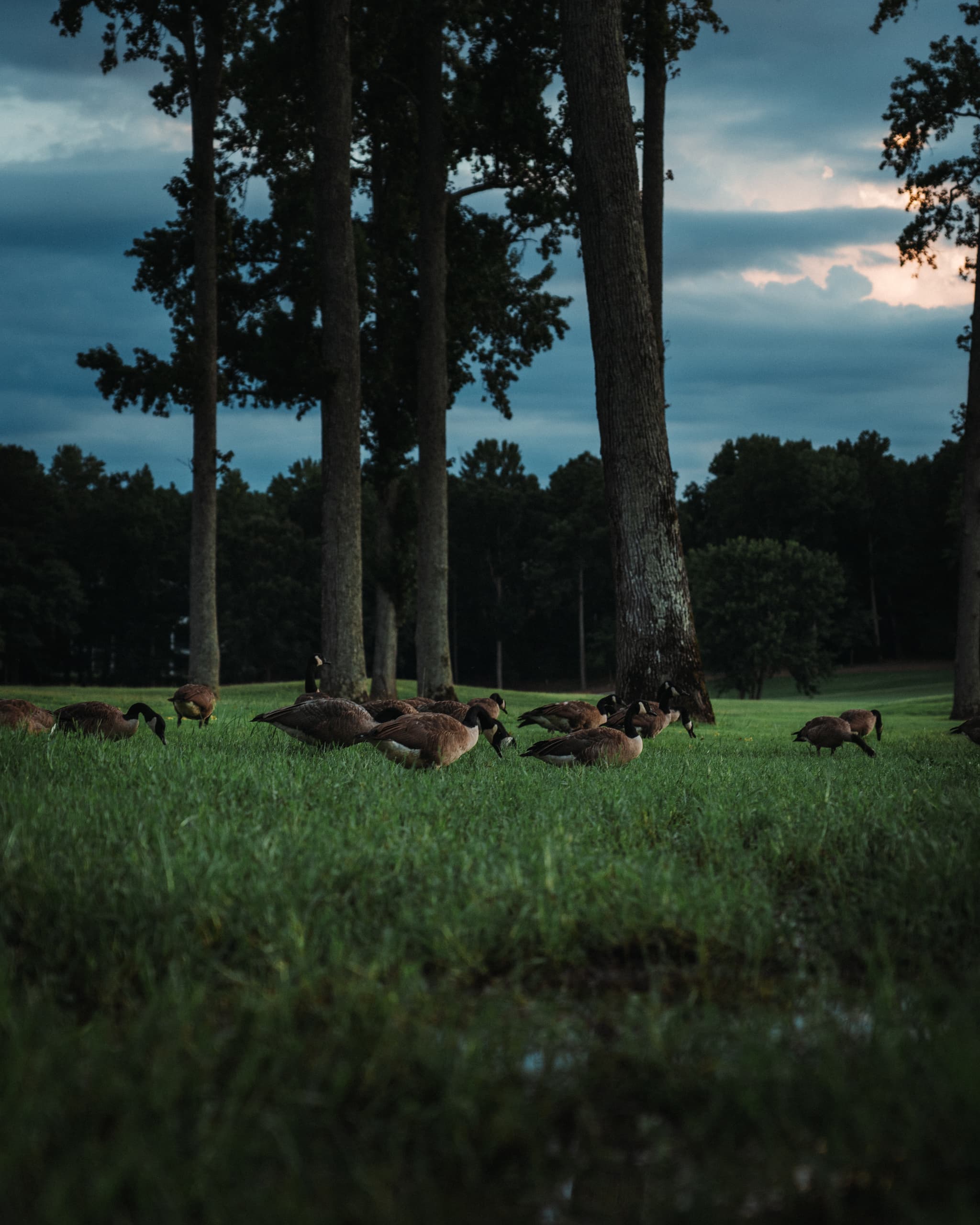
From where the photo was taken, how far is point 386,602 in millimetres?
28250

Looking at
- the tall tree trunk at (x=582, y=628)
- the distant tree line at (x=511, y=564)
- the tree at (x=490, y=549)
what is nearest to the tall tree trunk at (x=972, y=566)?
the distant tree line at (x=511, y=564)

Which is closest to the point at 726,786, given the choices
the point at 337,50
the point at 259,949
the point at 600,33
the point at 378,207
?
the point at 259,949

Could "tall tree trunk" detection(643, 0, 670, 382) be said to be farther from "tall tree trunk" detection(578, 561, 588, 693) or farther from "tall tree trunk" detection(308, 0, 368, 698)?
"tall tree trunk" detection(578, 561, 588, 693)

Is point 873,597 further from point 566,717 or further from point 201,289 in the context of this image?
point 566,717

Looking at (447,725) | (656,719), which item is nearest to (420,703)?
(656,719)

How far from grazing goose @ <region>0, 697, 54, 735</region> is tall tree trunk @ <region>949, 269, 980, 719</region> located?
64.6 ft

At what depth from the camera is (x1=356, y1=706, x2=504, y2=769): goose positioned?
8008 mm

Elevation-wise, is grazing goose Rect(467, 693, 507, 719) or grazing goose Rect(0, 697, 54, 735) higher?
grazing goose Rect(0, 697, 54, 735)

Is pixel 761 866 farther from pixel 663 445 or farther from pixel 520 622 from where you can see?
pixel 520 622

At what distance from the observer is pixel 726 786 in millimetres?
7047

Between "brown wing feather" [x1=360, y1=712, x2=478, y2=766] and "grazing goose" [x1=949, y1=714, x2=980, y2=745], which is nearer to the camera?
"brown wing feather" [x1=360, y1=712, x2=478, y2=766]

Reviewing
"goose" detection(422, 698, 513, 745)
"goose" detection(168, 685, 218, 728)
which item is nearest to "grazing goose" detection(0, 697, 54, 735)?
"goose" detection(168, 685, 218, 728)

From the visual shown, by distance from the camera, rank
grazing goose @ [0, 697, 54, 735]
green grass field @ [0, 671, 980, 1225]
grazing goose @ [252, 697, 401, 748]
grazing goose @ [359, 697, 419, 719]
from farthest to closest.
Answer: grazing goose @ [359, 697, 419, 719] → grazing goose @ [0, 697, 54, 735] → grazing goose @ [252, 697, 401, 748] → green grass field @ [0, 671, 980, 1225]

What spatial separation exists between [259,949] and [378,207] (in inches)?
1133
